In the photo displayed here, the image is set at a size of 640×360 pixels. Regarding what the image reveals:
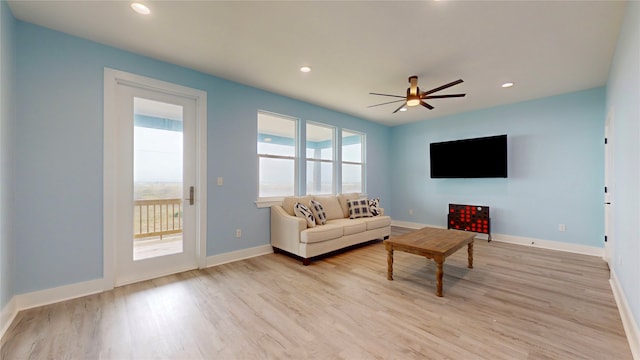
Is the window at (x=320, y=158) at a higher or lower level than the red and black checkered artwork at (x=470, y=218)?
higher

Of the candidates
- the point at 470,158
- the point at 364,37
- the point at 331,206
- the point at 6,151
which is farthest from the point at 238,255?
the point at 470,158

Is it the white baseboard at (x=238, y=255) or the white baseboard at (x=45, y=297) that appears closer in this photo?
the white baseboard at (x=45, y=297)

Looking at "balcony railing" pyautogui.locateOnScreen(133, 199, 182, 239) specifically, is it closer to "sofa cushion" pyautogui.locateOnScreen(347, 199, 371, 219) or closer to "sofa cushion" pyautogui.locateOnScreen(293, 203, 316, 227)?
"sofa cushion" pyautogui.locateOnScreen(293, 203, 316, 227)

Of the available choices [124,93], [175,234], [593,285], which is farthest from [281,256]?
[593,285]

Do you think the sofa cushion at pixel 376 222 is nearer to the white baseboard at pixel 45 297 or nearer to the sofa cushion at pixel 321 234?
the sofa cushion at pixel 321 234

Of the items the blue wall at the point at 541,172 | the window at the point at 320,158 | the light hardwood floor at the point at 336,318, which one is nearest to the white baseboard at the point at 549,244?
the blue wall at the point at 541,172

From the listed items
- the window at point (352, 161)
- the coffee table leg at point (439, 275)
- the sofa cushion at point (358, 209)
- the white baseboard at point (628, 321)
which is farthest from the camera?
the window at point (352, 161)

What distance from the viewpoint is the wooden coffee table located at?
8.59 feet

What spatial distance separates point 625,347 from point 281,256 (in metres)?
3.51

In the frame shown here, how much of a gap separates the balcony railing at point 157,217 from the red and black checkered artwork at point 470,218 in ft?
16.6

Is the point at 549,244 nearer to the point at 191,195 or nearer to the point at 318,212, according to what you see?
the point at 318,212

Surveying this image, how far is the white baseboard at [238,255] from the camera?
3539 mm

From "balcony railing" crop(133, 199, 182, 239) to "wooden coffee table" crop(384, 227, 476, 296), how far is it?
2.68 m

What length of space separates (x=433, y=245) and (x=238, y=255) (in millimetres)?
2660
